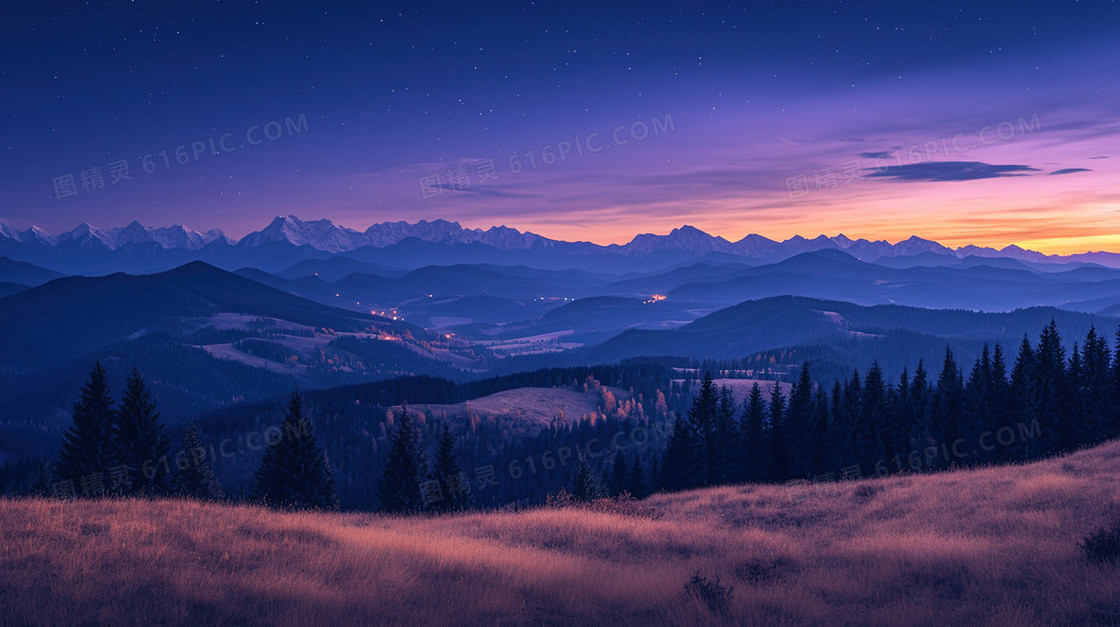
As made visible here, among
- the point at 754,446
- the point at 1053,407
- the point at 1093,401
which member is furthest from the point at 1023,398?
the point at 754,446

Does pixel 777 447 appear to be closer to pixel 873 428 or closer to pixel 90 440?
pixel 873 428

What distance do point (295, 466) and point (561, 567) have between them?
37.4m

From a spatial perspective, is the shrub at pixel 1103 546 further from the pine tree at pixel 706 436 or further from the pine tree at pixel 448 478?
the pine tree at pixel 706 436

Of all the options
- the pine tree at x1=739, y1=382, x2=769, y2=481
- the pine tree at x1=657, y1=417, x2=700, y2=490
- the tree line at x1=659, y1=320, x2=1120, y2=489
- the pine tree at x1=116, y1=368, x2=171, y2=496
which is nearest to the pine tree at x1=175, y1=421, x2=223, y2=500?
the pine tree at x1=116, y1=368, x2=171, y2=496

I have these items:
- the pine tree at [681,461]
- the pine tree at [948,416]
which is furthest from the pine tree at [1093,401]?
the pine tree at [681,461]

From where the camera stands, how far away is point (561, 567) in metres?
13.0

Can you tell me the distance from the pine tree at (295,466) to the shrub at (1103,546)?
141ft

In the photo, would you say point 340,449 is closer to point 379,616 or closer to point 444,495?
point 444,495

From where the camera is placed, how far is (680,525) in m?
19.3

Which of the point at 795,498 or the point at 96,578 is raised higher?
the point at 96,578

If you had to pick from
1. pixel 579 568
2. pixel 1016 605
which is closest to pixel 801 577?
pixel 1016 605

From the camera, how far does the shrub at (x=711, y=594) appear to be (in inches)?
396

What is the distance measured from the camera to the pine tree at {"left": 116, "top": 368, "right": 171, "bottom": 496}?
44.6 m

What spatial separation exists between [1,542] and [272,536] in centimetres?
477
